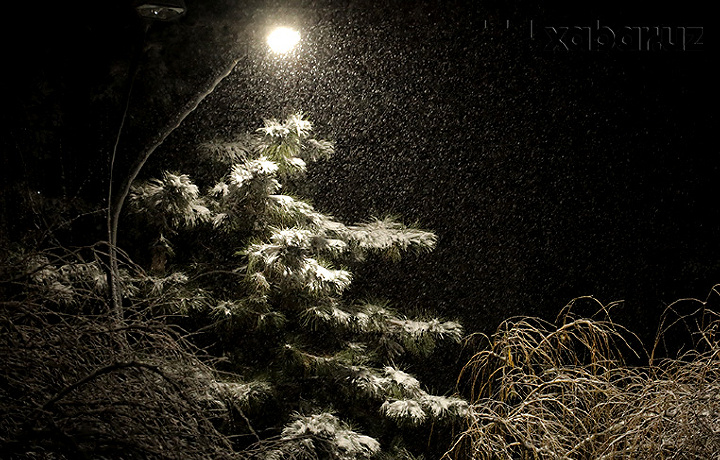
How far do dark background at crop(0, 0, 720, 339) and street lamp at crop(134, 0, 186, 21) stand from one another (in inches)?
72.5

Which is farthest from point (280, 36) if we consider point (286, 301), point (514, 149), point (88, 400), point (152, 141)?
point (514, 149)

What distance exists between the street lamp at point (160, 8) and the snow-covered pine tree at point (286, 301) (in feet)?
2.34

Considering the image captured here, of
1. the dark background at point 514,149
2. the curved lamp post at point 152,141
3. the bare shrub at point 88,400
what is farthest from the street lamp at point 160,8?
the dark background at point 514,149

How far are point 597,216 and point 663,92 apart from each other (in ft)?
3.12

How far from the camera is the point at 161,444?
1.54 metres

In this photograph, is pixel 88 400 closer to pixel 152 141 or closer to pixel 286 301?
pixel 152 141

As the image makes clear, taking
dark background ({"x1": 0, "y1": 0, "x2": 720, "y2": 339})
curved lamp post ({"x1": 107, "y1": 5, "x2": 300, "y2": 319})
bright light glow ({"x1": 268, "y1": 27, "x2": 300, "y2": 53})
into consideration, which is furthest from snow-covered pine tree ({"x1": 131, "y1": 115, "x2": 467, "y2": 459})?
dark background ({"x1": 0, "y1": 0, "x2": 720, "y2": 339})

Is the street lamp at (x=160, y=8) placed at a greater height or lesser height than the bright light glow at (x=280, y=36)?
greater

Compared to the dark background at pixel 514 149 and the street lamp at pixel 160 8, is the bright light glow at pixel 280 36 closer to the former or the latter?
the street lamp at pixel 160 8

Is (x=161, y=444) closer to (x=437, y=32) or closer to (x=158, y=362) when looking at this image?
(x=158, y=362)

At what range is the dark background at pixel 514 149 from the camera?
4820 millimetres

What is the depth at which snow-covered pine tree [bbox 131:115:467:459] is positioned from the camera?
10.1 ft

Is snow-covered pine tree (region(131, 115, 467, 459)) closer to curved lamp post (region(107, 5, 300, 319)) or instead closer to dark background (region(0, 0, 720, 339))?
curved lamp post (region(107, 5, 300, 319))

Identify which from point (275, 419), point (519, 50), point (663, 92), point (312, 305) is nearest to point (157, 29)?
point (312, 305)
